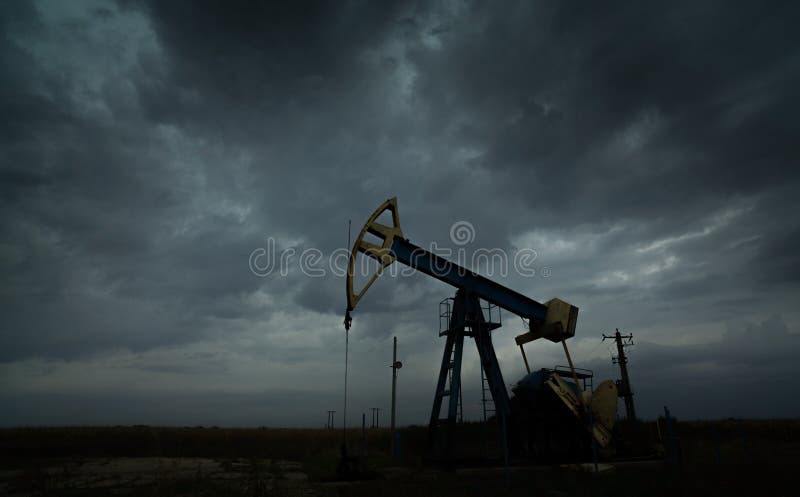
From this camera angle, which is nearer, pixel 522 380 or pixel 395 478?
pixel 395 478

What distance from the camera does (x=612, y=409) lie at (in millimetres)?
12195

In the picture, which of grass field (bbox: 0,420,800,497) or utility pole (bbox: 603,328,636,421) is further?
utility pole (bbox: 603,328,636,421)

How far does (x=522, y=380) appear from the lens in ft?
46.0

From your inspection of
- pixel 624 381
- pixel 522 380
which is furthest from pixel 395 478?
pixel 624 381

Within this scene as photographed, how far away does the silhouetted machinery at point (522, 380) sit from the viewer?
12211mm

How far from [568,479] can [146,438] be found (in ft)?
67.4

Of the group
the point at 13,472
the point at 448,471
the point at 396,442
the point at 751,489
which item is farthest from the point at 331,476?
the point at 751,489

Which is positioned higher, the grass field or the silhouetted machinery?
the silhouetted machinery

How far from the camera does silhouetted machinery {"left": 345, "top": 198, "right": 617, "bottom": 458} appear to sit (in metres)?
12.2

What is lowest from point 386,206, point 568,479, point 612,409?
point 568,479

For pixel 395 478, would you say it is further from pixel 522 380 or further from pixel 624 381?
pixel 624 381

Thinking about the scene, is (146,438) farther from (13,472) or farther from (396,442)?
(396,442)

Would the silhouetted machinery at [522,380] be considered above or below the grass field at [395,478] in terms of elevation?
above

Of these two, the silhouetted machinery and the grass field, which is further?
the silhouetted machinery
